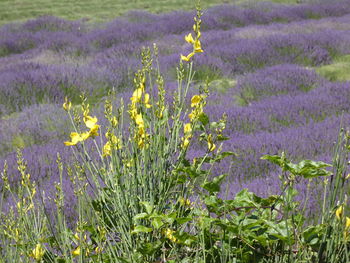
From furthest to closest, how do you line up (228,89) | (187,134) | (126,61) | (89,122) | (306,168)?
(126,61)
(228,89)
(187,134)
(89,122)
(306,168)

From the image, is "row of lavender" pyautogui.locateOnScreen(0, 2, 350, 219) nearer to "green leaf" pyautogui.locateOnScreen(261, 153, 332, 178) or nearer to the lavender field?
the lavender field

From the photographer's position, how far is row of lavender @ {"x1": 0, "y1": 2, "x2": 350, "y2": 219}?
3.58m

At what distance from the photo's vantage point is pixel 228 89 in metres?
6.03

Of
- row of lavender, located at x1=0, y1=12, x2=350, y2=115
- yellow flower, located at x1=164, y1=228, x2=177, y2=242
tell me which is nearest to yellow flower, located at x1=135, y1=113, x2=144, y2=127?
yellow flower, located at x1=164, y1=228, x2=177, y2=242

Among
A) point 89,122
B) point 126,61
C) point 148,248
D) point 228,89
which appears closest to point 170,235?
point 148,248

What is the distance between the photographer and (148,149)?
163cm

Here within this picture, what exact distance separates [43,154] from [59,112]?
1.32m

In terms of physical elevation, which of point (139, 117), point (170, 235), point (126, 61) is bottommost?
point (126, 61)

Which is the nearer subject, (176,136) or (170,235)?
(170,235)

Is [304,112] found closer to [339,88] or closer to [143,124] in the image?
[339,88]

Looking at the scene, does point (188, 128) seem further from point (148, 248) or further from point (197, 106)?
point (148, 248)

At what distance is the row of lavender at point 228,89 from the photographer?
3582mm

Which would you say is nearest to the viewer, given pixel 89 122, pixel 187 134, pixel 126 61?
pixel 89 122

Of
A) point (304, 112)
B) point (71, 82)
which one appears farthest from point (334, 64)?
point (71, 82)
